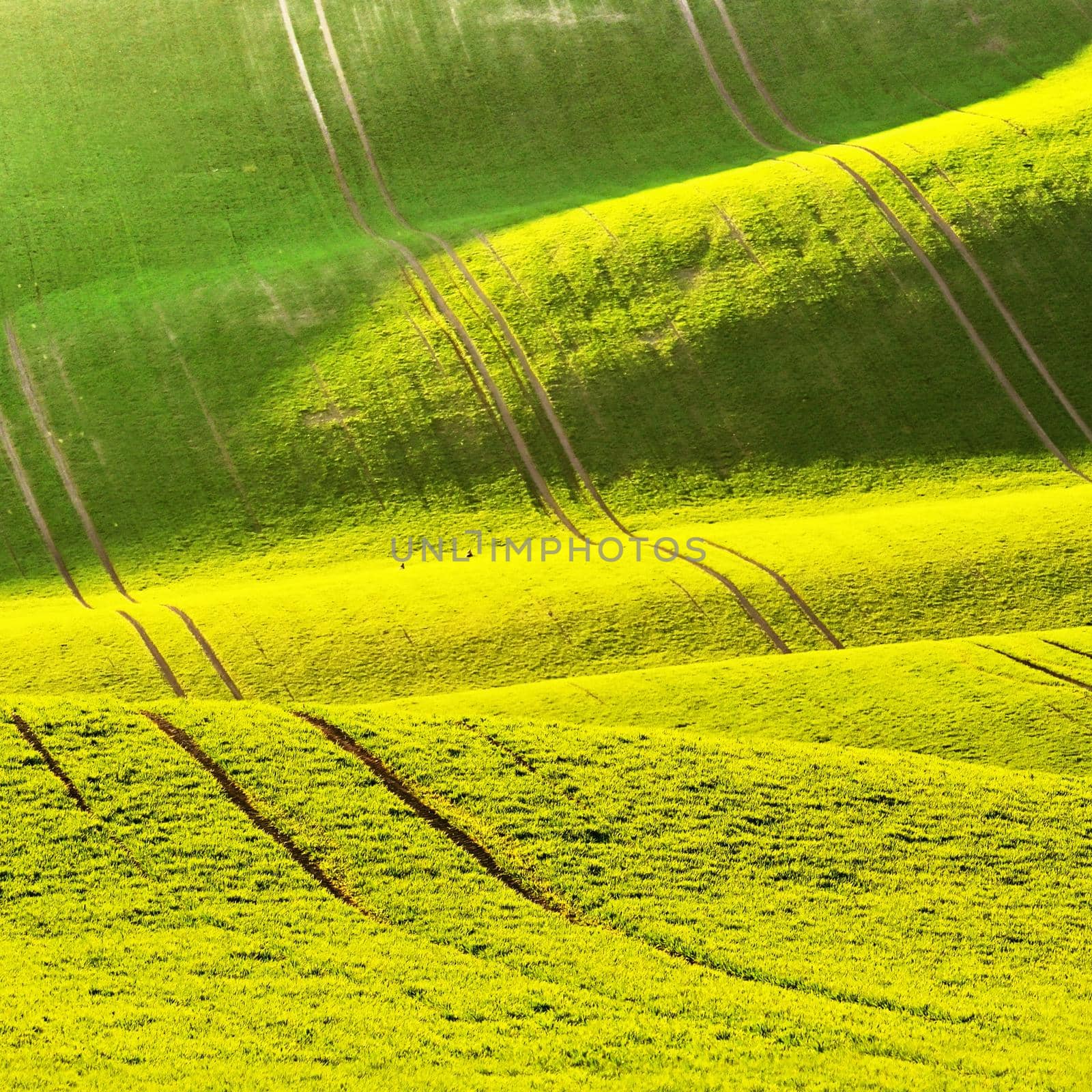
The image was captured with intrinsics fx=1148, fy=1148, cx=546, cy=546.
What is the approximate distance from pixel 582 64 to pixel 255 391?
32.4 meters

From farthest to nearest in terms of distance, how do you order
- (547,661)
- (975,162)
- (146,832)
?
(975,162)
(547,661)
(146,832)

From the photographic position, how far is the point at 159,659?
3209 centimetres

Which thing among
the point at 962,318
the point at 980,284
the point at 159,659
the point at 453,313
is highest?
the point at 453,313

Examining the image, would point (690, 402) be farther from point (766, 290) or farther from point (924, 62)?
point (924, 62)

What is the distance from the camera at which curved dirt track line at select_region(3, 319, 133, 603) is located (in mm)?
41750

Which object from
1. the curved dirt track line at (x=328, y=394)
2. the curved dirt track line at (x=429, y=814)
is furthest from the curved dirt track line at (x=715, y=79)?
the curved dirt track line at (x=429, y=814)

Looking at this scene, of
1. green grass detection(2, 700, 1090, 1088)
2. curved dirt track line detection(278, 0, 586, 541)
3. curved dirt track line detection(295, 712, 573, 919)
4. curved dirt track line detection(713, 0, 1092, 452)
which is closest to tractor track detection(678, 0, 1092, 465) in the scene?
curved dirt track line detection(713, 0, 1092, 452)

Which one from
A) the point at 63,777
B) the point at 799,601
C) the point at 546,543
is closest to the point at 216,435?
the point at 546,543

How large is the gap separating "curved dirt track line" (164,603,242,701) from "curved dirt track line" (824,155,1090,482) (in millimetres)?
31834

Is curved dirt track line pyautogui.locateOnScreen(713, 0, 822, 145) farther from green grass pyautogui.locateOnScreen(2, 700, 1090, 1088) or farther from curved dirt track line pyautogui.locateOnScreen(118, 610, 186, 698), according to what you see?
green grass pyautogui.locateOnScreen(2, 700, 1090, 1088)

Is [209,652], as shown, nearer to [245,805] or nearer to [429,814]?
[245,805]

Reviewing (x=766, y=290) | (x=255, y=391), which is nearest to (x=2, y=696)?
(x=255, y=391)

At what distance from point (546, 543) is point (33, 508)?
19640mm

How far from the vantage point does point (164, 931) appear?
66.7 ft
